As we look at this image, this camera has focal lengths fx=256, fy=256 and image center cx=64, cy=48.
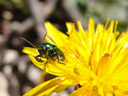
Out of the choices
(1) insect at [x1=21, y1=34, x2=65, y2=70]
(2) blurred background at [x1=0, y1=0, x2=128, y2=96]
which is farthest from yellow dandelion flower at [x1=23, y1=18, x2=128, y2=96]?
(2) blurred background at [x1=0, y1=0, x2=128, y2=96]

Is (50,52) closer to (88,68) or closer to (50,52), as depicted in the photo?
(50,52)

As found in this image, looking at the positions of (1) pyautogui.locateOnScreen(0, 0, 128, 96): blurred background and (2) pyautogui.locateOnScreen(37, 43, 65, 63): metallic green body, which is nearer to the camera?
(2) pyautogui.locateOnScreen(37, 43, 65, 63): metallic green body

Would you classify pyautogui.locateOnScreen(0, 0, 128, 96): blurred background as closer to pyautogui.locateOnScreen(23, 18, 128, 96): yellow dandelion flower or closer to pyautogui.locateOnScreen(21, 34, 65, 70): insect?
pyautogui.locateOnScreen(23, 18, 128, 96): yellow dandelion flower

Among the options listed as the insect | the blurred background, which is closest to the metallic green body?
the insect

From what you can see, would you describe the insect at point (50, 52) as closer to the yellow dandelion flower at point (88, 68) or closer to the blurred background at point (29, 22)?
the yellow dandelion flower at point (88, 68)

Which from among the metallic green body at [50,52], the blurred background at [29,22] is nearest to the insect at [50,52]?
the metallic green body at [50,52]

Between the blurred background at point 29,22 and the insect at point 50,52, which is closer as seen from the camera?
the insect at point 50,52

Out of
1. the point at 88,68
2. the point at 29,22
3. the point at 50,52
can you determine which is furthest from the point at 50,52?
the point at 29,22

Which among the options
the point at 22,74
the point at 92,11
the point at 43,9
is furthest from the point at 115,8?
the point at 22,74
